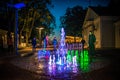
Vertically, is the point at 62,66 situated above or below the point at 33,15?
below

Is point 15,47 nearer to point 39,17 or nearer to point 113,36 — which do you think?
point 113,36

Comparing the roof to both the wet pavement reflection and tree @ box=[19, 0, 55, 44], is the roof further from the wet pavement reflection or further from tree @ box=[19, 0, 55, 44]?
the wet pavement reflection

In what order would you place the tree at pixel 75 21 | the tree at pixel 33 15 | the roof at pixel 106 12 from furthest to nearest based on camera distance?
the tree at pixel 75 21
the tree at pixel 33 15
the roof at pixel 106 12

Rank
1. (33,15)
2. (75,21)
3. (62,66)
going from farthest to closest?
1. (75,21)
2. (33,15)
3. (62,66)

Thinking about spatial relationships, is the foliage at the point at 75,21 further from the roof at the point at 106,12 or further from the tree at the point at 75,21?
the roof at the point at 106,12

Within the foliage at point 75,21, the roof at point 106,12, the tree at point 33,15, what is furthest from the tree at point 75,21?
the roof at point 106,12

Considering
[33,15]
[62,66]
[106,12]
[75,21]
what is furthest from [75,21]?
[62,66]

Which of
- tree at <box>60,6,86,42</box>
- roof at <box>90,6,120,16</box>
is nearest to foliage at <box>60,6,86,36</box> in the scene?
tree at <box>60,6,86,42</box>

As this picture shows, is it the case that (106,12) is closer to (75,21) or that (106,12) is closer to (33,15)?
(33,15)

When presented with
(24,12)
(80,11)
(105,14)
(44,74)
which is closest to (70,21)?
(80,11)

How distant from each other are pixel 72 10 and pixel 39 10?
99.8ft

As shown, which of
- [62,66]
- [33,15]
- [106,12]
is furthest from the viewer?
[33,15]

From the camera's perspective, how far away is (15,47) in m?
32.7

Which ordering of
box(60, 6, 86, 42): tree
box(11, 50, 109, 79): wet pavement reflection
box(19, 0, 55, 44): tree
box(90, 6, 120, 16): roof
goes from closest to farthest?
box(11, 50, 109, 79): wet pavement reflection < box(90, 6, 120, 16): roof < box(19, 0, 55, 44): tree < box(60, 6, 86, 42): tree
